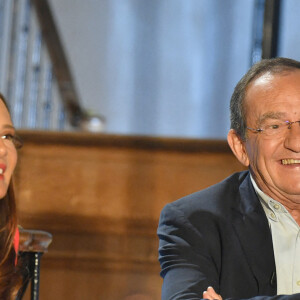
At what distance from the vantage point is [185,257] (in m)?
1.64

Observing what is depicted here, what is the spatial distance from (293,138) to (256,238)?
0.26 m

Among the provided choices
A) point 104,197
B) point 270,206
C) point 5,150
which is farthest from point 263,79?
point 104,197

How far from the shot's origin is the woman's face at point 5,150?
5.47ft

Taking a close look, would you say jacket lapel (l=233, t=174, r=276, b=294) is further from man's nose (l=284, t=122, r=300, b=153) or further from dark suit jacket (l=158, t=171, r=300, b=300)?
man's nose (l=284, t=122, r=300, b=153)

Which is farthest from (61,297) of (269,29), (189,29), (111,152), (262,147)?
(189,29)

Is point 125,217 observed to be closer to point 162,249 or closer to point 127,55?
point 162,249

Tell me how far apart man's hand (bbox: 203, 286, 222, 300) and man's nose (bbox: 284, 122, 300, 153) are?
398 millimetres

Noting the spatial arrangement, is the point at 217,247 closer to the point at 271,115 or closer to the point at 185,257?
the point at 185,257

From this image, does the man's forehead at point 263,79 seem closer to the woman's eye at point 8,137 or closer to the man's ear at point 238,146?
the man's ear at point 238,146

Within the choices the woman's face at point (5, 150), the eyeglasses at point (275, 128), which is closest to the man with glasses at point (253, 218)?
the eyeglasses at point (275, 128)

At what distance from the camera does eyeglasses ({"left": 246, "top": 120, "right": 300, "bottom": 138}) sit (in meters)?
1.65

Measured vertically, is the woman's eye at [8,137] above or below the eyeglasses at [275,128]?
below

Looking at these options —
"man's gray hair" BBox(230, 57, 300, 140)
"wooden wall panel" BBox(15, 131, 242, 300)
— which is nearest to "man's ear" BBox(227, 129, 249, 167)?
"man's gray hair" BBox(230, 57, 300, 140)

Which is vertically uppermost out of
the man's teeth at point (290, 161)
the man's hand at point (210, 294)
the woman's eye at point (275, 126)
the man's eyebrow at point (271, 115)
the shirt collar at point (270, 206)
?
the man's eyebrow at point (271, 115)
